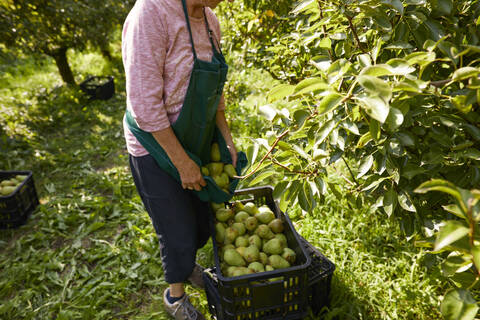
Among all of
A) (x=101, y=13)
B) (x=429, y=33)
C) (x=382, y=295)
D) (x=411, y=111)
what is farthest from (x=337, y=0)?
(x=101, y=13)

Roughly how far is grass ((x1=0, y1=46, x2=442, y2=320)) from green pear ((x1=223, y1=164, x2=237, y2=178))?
100 centimetres

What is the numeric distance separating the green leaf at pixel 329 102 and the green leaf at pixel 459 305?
1.91 ft

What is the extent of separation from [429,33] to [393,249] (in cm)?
185

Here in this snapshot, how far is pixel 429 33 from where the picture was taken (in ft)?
3.71

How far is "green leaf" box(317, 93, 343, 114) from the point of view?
878 mm

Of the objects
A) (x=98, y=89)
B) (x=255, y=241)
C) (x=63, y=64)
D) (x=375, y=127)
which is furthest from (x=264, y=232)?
→ (x=63, y=64)

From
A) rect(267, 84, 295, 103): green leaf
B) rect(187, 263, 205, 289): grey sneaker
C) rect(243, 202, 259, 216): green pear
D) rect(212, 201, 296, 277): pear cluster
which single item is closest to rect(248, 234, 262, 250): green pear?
rect(212, 201, 296, 277): pear cluster

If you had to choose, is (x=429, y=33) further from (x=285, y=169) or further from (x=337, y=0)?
(x=285, y=169)

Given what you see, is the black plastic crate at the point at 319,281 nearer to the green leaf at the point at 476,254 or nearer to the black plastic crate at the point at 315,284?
the black plastic crate at the point at 315,284

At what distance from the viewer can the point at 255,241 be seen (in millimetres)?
1726

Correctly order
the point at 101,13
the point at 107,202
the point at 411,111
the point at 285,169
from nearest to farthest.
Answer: the point at 411,111 → the point at 285,169 → the point at 107,202 → the point at 101,13

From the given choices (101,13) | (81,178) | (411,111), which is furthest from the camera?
(101,13)

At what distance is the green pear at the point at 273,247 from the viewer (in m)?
1.67

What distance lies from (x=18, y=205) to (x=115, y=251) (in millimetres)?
1194
